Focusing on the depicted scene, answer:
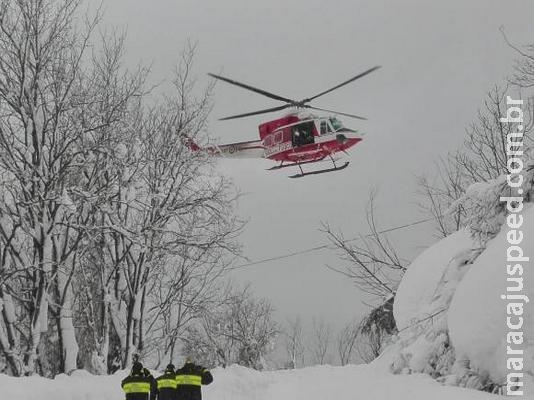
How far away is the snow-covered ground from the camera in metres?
8.79

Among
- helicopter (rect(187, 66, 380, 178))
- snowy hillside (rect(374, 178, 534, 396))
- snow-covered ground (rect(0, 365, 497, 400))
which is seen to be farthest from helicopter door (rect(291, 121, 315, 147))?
snowy hillside (rect(374, 178, 534, 396))

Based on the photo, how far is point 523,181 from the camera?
27.7ft

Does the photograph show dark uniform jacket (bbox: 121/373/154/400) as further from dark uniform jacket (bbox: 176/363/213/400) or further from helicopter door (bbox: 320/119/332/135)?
helicopter door (bbox: 320/119/332/135)

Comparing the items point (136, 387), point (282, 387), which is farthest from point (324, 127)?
point (136, 387)

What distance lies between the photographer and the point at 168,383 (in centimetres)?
1041

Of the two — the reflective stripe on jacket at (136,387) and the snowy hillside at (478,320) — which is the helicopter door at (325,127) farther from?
the reflective stripe on jacket at (136,387)

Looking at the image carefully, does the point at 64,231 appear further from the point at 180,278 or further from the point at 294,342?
the point at 294,342

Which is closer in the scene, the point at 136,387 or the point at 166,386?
the point at 136,387

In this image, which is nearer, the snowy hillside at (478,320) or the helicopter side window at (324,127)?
the snowy hillside at (478,320)

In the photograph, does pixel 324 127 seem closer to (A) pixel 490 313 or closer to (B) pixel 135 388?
(B) pixel 135 388

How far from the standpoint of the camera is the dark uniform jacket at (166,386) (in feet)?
33.9

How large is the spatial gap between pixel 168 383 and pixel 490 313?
5.72 m

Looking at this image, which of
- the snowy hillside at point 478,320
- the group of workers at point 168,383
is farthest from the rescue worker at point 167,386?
the snowy hillside at point 478,320

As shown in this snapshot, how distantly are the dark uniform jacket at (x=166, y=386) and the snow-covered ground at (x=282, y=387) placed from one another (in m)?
1.04
